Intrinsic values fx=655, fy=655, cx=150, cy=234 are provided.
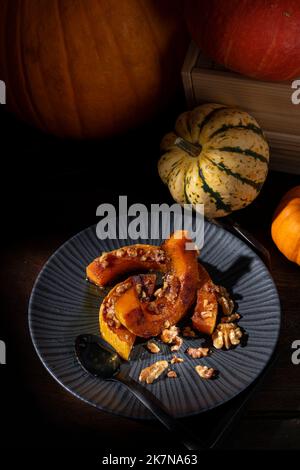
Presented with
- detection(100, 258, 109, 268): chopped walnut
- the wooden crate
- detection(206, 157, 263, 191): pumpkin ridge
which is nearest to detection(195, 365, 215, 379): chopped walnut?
detection(100, 258, 109, 268): chopped walnut

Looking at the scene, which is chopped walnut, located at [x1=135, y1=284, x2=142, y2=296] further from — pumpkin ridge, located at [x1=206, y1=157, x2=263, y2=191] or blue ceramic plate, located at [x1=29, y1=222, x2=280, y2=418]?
pumpkin ridge, located at [x1=206, y1=157, x2=263, y2=191]

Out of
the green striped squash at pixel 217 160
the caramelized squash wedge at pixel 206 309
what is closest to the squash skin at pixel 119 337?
the caramelized squash wedge at pixel 206 309

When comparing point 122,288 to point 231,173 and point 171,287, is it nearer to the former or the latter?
point 171,287

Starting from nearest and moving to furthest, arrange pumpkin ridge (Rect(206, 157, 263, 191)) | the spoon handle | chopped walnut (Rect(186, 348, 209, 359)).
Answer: the spoon handle
chopped walnut (Rect(186, 348, 209, 359))
pumpkin ridge (Rect(206, 157, 263, 191))

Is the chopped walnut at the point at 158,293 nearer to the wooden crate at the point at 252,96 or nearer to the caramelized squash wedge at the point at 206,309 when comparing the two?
the caramelized squash wedge at the point at 206,309

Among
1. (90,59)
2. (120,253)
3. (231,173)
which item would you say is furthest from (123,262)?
(90,59)
